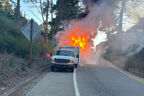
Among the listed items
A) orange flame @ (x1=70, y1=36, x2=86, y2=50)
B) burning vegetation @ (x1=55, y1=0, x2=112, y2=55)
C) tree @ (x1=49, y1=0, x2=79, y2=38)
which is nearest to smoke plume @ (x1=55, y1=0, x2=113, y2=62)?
burning vegetation @ (x1=55, y1=0, x2=112, y2=55)

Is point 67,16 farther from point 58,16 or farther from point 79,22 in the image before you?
point 79,22

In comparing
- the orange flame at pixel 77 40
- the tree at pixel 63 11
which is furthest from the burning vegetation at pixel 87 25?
the tree at pixel 63 11

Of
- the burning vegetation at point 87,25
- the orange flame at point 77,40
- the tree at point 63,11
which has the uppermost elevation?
the tree at point 63,11

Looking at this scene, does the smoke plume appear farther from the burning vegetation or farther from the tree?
the tree

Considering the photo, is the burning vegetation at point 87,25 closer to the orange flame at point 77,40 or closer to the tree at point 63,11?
the orange flame at point 77,40

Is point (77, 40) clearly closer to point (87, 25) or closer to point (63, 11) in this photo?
point (87, 25)

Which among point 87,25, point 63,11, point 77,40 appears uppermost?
point 63,11

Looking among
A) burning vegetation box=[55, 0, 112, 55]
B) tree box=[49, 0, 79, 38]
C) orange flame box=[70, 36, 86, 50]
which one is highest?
tree box=[49, 0, 79, 38]

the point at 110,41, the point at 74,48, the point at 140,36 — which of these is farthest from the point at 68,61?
the point at 110,41

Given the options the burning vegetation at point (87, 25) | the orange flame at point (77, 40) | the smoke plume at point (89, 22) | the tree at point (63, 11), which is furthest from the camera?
the tree at point (63, 11)

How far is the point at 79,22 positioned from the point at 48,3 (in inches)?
225

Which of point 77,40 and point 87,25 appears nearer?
point 87,25

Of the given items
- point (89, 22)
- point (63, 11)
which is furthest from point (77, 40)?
point (63, 11)

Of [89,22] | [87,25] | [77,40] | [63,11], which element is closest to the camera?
[89,22]
